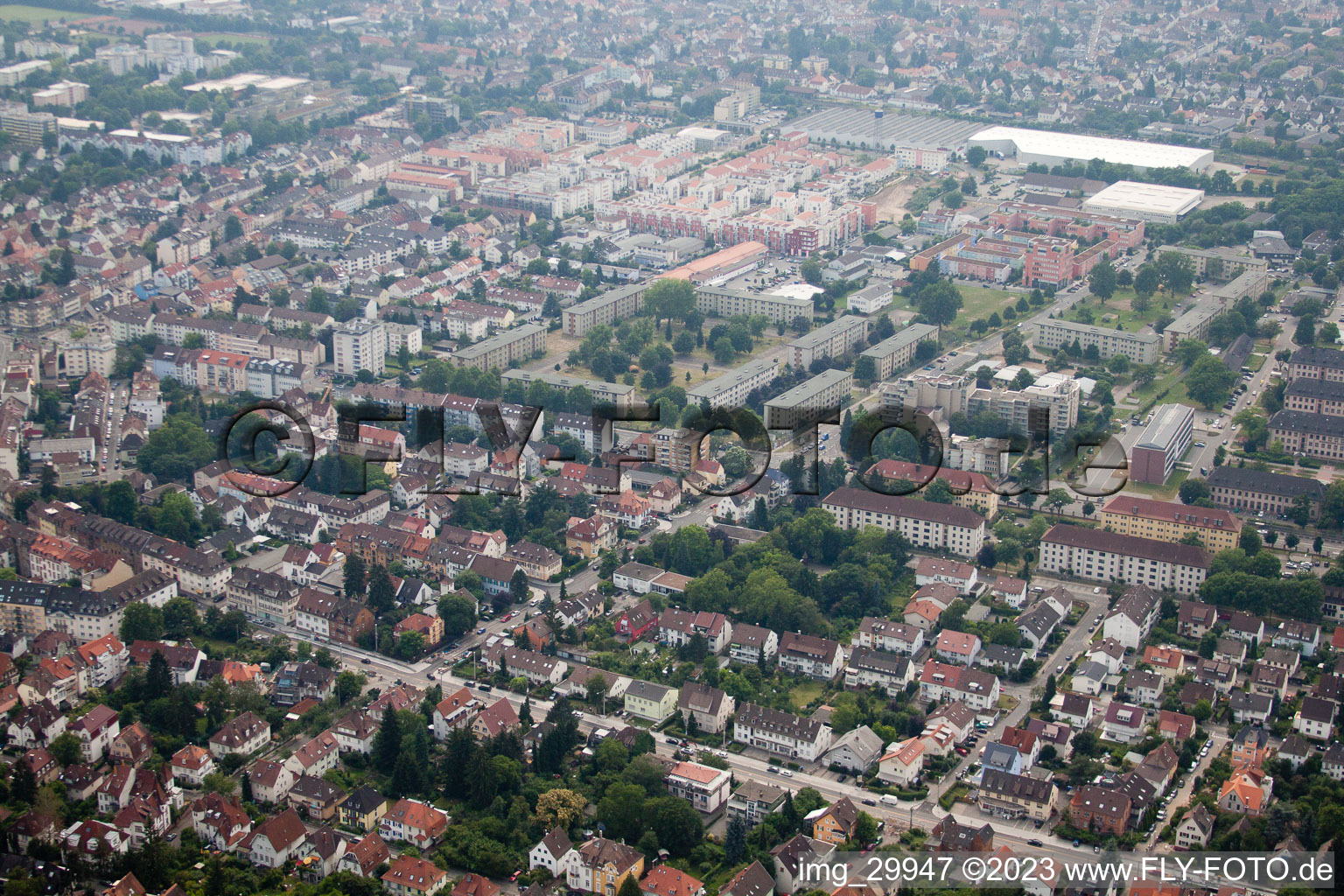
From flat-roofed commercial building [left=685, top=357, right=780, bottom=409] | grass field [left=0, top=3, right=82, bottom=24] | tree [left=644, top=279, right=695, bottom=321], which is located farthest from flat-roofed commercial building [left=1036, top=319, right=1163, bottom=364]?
grass field [left=0, top=3, right=82, bottom=24]

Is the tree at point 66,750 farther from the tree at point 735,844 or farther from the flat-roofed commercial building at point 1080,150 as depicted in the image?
the flat-roofed commercial building at point 1080,150

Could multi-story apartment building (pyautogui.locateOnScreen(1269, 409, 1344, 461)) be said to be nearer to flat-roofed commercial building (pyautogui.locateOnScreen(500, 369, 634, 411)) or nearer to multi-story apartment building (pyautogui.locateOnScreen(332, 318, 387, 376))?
flat-roofed commercial building (pyautogui.locateOnScreen(500, 369, 634, 411))

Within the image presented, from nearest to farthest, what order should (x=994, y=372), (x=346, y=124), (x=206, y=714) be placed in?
(x=206, y=714) < (x=994, y=372) < (x=346, y=124)

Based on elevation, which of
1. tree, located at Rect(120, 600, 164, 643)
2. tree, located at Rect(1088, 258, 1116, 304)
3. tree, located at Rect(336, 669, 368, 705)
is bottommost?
tree, located at Rect(336, 669, 368, 705)

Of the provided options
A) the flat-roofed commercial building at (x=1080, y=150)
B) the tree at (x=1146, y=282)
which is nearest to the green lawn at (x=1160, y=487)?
the tree at (x=1146, y=282)

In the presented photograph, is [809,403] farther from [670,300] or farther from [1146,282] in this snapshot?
[1146,282]

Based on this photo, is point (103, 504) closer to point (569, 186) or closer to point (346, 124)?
point (569, 186)

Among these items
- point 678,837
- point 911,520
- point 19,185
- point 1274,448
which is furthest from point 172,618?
point 19,185
